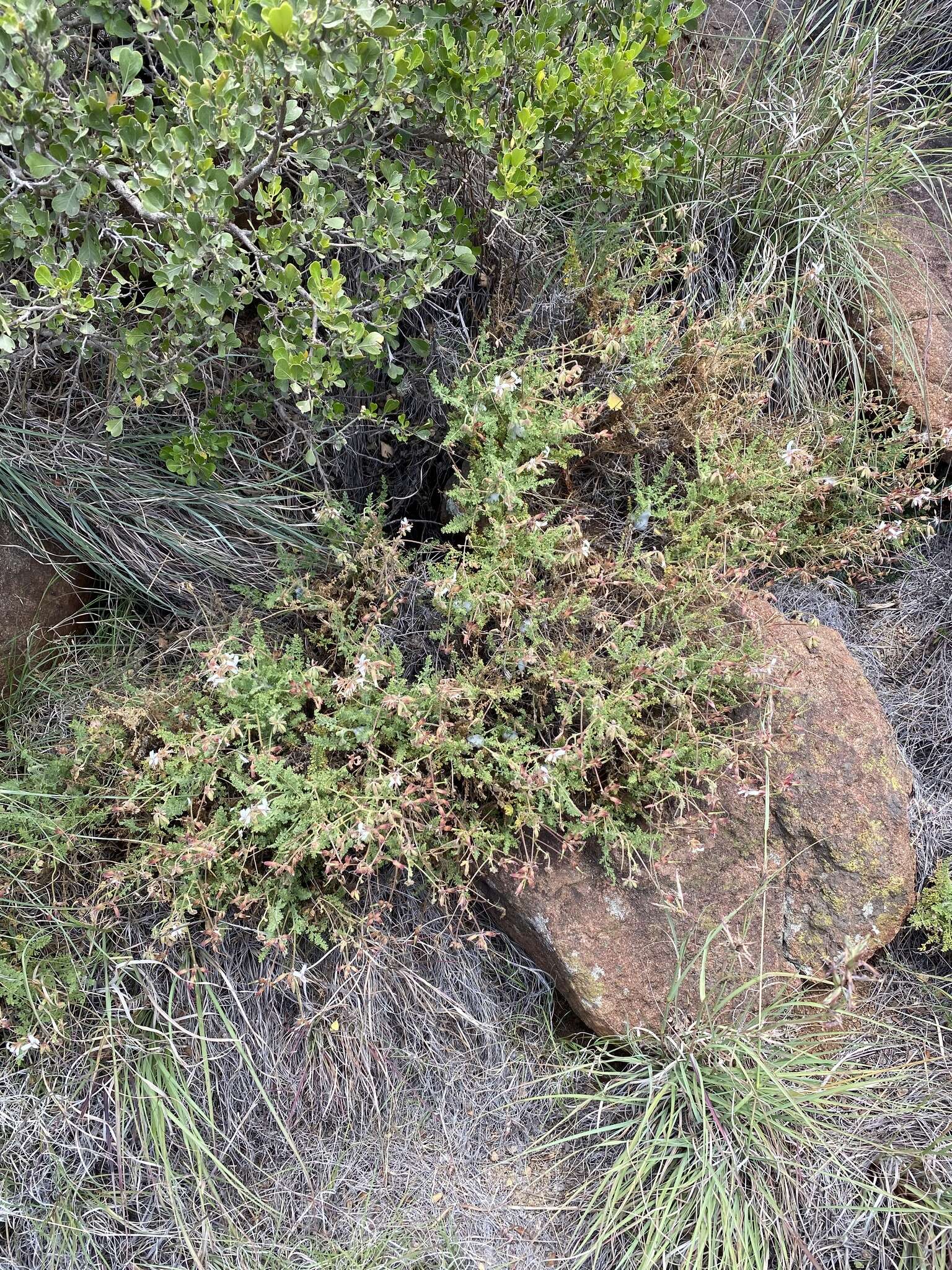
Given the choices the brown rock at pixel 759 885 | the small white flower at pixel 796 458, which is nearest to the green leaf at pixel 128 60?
the small white flower at pixel 796 458

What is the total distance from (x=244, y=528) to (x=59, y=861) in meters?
1.03

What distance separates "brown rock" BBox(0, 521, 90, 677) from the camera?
8.29 ft

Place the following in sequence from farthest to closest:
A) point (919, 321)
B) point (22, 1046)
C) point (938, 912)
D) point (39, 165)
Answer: point (919, 321) → point (938, 912) → point (22, 1046) → point (39, 165)

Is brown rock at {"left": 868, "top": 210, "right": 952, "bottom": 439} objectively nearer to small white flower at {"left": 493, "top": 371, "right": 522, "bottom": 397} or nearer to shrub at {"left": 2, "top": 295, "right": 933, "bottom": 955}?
shrub at {"left": 2, "top": 295, "right": 933, "bottom": 955}

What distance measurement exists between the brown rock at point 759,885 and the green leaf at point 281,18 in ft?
5.73

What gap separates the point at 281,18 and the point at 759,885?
7.33ft

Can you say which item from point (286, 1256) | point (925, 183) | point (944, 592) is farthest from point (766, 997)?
point (925, 183)

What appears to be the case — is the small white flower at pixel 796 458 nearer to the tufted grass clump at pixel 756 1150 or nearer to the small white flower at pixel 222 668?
the tufted grass clump at pixel 756 1150

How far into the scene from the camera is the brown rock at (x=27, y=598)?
2.53 metres

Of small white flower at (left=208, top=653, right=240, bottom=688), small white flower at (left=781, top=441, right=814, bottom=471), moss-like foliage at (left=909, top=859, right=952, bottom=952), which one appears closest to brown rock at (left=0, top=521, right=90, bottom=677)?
small white flower at (left=208, top=653, right=240, bottom=688)

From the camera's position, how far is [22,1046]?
2.06 metres

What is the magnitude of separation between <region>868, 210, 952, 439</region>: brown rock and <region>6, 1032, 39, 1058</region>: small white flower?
10.3 feet

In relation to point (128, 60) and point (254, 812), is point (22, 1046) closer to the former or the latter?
point (254, 812)

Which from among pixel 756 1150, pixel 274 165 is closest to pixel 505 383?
pixel 274 165
